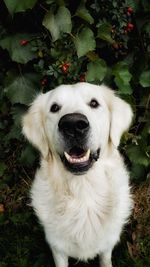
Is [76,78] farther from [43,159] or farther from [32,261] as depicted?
[32,261]

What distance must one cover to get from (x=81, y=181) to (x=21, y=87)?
86 cm

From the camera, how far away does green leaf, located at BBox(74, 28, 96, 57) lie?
3.45 meters

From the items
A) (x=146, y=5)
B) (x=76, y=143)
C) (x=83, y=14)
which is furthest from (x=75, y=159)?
(x=146, y=5)

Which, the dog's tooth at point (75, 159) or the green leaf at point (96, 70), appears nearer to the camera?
the dog's tooth at point (75, 159)

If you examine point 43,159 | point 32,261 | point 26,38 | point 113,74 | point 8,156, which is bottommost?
point 32,261

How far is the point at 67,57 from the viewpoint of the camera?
3604mm

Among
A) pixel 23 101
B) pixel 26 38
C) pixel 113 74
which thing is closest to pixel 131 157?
pixel 113 74

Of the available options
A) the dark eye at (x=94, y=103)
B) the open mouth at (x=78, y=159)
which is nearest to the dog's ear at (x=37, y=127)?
the open mouth at (x=78, y=159)

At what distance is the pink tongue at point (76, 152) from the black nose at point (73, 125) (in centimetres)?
15

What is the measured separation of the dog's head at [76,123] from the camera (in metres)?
3.02

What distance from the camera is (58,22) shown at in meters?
3.34

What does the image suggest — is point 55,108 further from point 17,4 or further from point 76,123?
point 17,4

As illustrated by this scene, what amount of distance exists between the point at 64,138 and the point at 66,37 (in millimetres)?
832

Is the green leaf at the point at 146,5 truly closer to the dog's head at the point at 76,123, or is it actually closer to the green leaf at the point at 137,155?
the dog's head at the point at 76,123
